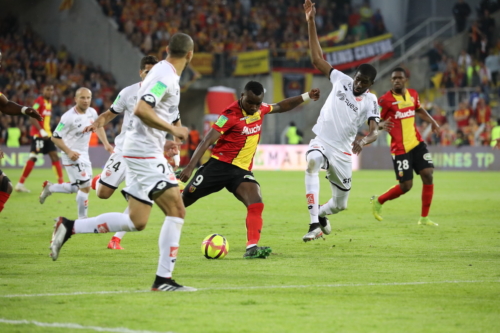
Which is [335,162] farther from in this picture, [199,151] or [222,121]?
[199,151]

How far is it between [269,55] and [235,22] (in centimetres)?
546

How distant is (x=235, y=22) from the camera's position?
4106 cm

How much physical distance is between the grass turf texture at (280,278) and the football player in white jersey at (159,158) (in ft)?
1.56

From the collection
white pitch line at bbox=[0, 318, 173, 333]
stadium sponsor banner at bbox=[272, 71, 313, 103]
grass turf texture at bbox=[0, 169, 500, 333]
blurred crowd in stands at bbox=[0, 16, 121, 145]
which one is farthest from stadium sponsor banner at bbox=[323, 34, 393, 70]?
white pitch line at bbox=[0, 318, 173, 333]

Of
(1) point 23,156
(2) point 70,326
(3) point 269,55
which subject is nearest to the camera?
(2) point 70,326

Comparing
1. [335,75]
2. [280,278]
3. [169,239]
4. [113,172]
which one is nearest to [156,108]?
[169,239]

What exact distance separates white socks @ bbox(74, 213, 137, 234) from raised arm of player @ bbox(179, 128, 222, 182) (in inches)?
48.4

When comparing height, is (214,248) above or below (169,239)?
below

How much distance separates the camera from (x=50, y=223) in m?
13.2

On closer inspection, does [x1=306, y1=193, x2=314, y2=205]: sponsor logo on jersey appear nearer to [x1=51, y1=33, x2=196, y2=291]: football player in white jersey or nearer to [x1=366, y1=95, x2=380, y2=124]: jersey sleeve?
[x1=366, y1=95, x2=380, y2=124]: jersey sleeve

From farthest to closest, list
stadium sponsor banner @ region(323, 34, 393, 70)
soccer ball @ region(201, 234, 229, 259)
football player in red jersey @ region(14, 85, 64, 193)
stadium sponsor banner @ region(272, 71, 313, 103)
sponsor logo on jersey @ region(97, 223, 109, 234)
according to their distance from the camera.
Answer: stadium sponsor banner @ region(323, 34, 393, 70) → stadium sponsor banner @ region(272, 71, 313, 103) → football player in red jersey @ region(14, 85, 64, 193) → soccer ball @ region(201, 234, 229, 259) → sponsor logo on jersey @ region(97, 223, 109, 234)

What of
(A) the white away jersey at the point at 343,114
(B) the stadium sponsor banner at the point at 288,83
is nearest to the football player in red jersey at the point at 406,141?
(A) the white away jersey at the point at 343,114

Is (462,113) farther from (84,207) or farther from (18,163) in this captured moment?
(84,207)

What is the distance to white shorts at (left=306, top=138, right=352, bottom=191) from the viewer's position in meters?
10.5
